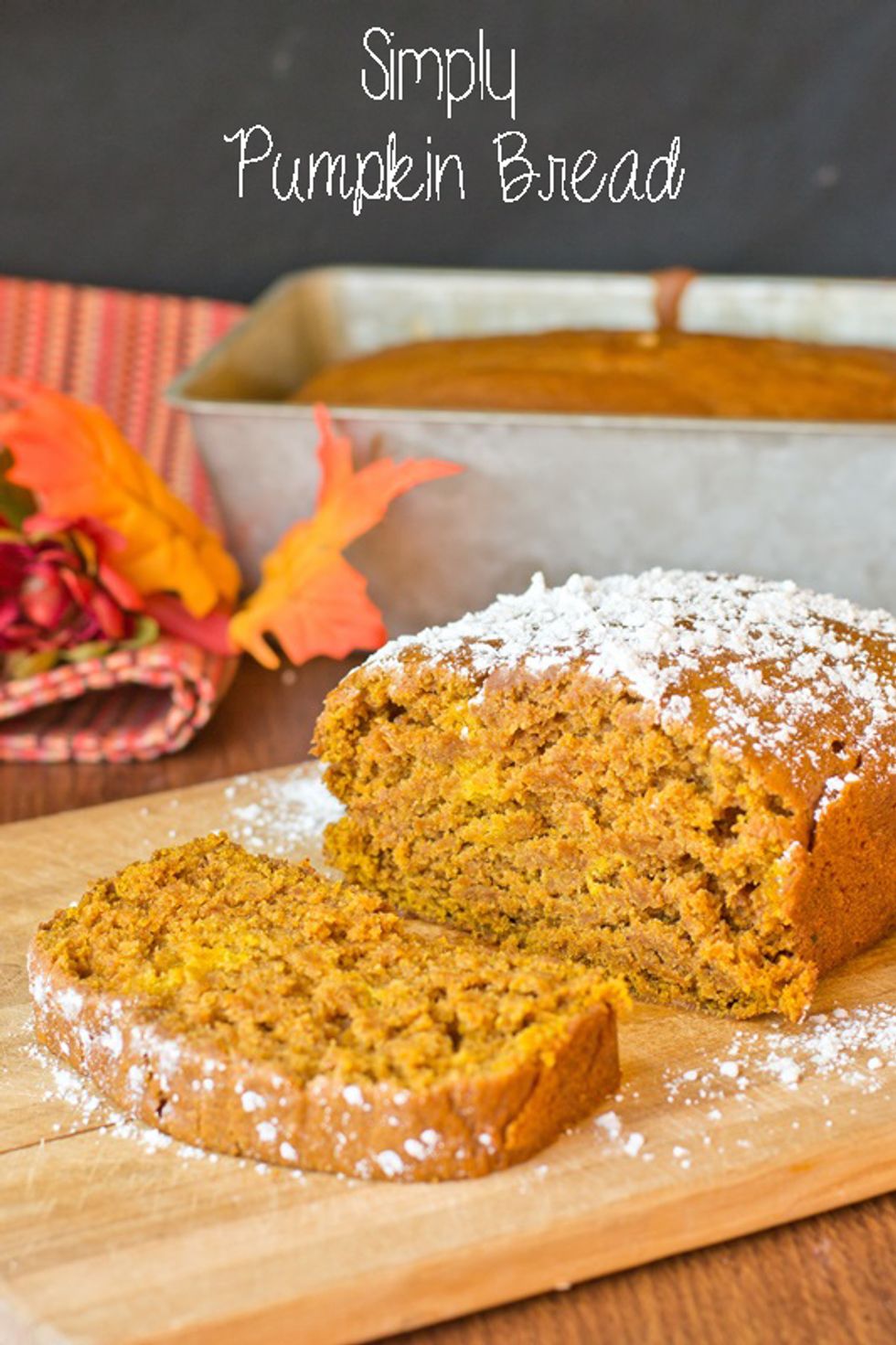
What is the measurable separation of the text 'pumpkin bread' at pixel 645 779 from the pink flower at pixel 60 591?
2.87ft

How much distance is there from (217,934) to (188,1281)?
25.4 inches

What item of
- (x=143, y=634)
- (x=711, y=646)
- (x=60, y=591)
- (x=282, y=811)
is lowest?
(x=282, y=811)

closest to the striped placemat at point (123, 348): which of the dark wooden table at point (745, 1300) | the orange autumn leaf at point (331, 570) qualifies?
the orange autumn leaf at point (331, 570)

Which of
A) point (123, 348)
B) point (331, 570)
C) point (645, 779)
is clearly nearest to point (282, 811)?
point (331, 570)

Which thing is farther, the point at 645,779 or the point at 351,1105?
the point at 645,779

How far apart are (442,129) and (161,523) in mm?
1692

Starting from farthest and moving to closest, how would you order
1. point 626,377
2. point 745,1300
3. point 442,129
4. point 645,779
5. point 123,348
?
point 123,348 < point 442,129 < point 626,377 < point 645,779 < point 745,1300

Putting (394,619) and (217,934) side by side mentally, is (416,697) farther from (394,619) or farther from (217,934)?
(394,619)

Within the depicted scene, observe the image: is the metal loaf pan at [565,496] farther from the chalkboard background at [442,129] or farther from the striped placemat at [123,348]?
the chalkboard background at [442,129]

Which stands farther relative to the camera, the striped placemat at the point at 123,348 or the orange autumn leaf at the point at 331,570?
the striped placemat at the point at 123,348

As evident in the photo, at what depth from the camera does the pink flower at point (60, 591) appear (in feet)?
11.2

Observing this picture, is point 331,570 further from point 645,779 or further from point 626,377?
point 645,779

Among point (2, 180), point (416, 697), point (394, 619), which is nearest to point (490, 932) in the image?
point (416, 697)

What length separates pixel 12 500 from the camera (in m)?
3.46
